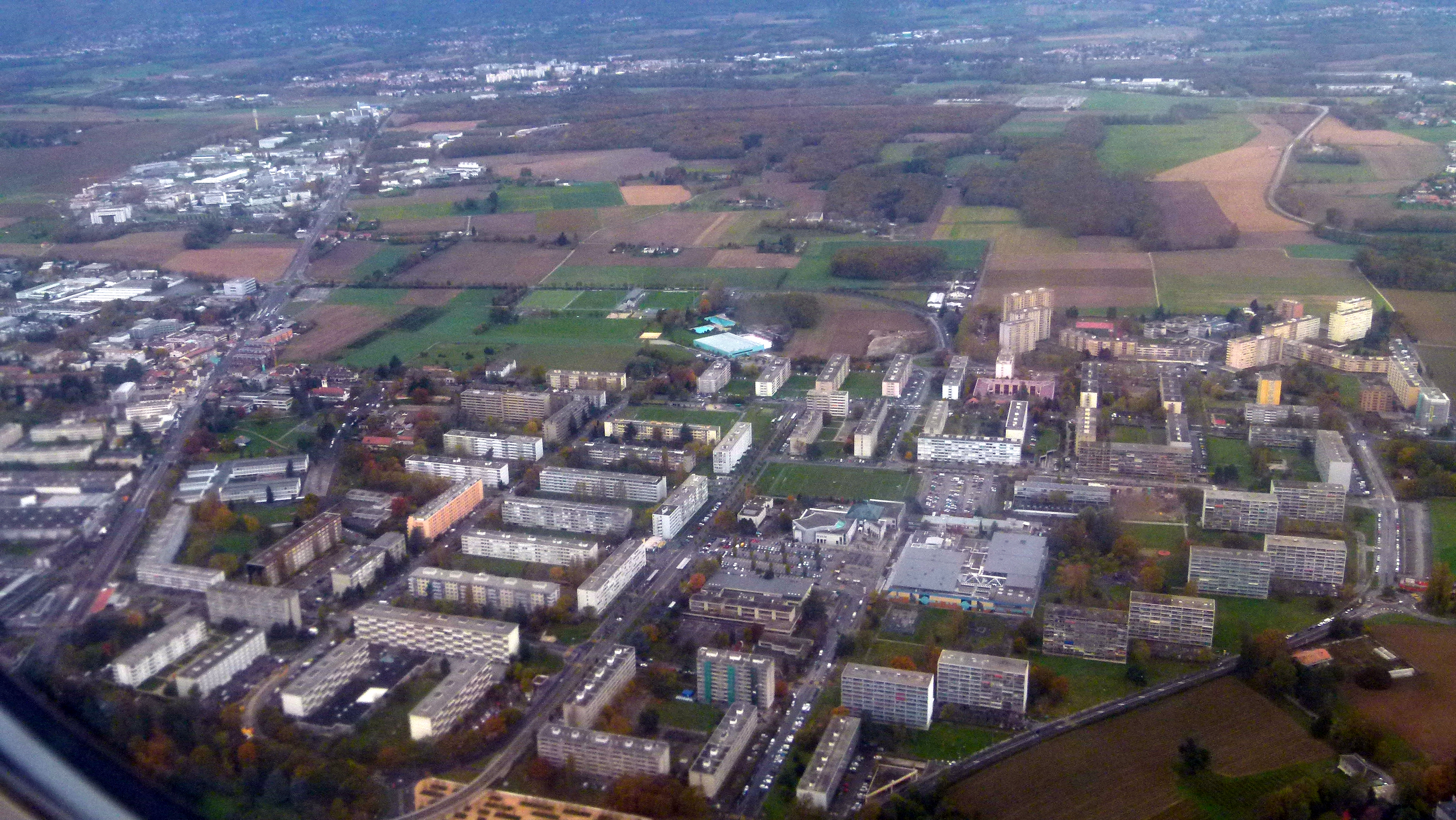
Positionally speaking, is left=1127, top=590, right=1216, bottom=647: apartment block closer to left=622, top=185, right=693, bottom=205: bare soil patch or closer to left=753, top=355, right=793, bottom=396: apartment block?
left=753, top=355, right=793, bottom=396: apartment block

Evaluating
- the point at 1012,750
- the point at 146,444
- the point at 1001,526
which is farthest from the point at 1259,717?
the point at 146,444

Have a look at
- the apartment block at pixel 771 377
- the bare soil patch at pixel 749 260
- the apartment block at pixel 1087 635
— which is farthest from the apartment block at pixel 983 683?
the bare soil patch at pixel 749 260

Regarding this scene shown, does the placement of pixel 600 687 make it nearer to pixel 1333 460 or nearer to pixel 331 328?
pixel 1333 460

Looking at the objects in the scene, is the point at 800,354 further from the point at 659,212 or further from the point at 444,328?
the point at 659,212

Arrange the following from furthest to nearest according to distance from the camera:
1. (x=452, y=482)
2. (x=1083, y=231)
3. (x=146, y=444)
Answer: (x=1083, y=231) < (x=452, y=482) < (x=146, y=444)

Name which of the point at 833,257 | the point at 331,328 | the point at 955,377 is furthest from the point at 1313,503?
the point at 331,328

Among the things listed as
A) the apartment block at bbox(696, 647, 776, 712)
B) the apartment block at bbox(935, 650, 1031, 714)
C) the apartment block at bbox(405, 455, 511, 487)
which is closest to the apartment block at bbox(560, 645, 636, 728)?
the apartment block at bbox(696, 647, 776, 712)
